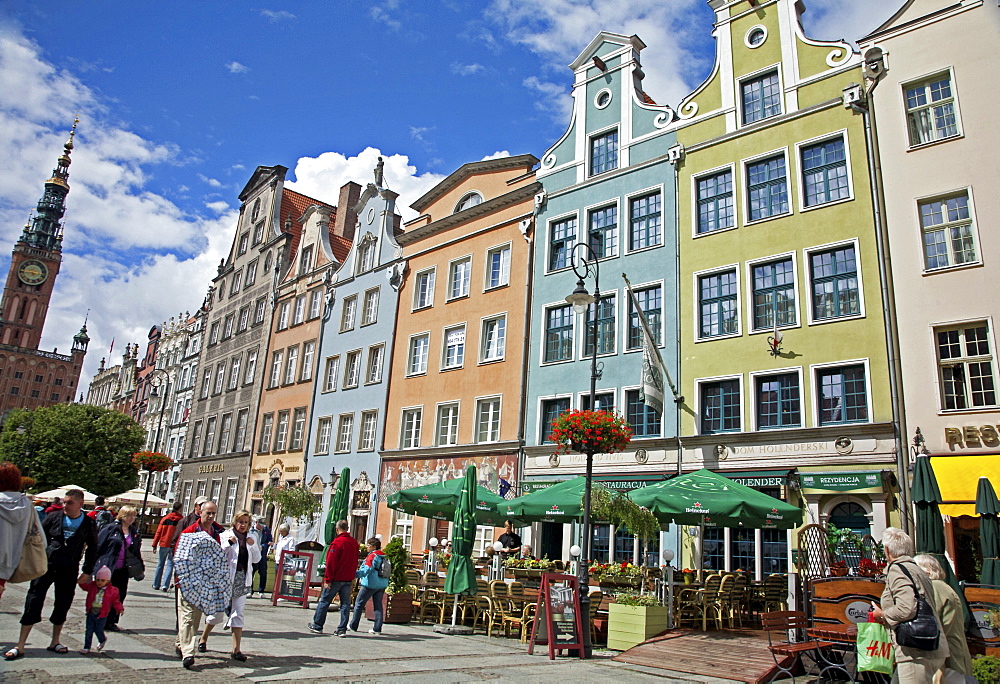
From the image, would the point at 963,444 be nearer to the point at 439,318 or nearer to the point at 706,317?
the point at 706,317

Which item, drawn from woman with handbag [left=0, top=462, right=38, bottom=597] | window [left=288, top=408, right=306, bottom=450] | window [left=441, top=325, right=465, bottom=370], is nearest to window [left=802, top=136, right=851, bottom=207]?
window [left=441, top=325, right=465, bottom=370]

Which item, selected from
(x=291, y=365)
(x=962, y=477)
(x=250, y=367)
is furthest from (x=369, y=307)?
(x=962, y=477)

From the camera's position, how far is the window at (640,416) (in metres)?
20.0

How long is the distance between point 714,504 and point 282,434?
2693 cm

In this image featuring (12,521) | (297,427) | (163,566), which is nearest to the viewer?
(12,521)

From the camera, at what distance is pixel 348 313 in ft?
112

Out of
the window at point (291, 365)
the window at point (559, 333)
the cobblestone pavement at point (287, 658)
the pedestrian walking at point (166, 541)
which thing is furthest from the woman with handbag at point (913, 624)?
the window at point (291, 365)

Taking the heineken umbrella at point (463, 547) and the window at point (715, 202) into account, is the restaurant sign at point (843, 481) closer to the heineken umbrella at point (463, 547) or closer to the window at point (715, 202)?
the window at point (715, 202)

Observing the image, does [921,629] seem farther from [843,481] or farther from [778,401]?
[778,401]

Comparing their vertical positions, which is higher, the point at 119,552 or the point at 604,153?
the point at 604,153

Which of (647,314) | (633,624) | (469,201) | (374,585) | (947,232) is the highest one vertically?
(469,201)

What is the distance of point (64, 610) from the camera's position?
27.1ft

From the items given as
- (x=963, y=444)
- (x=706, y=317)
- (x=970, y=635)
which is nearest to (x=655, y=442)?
(x=706, y=317)

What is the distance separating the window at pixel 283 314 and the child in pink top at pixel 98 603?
30.7 meters
